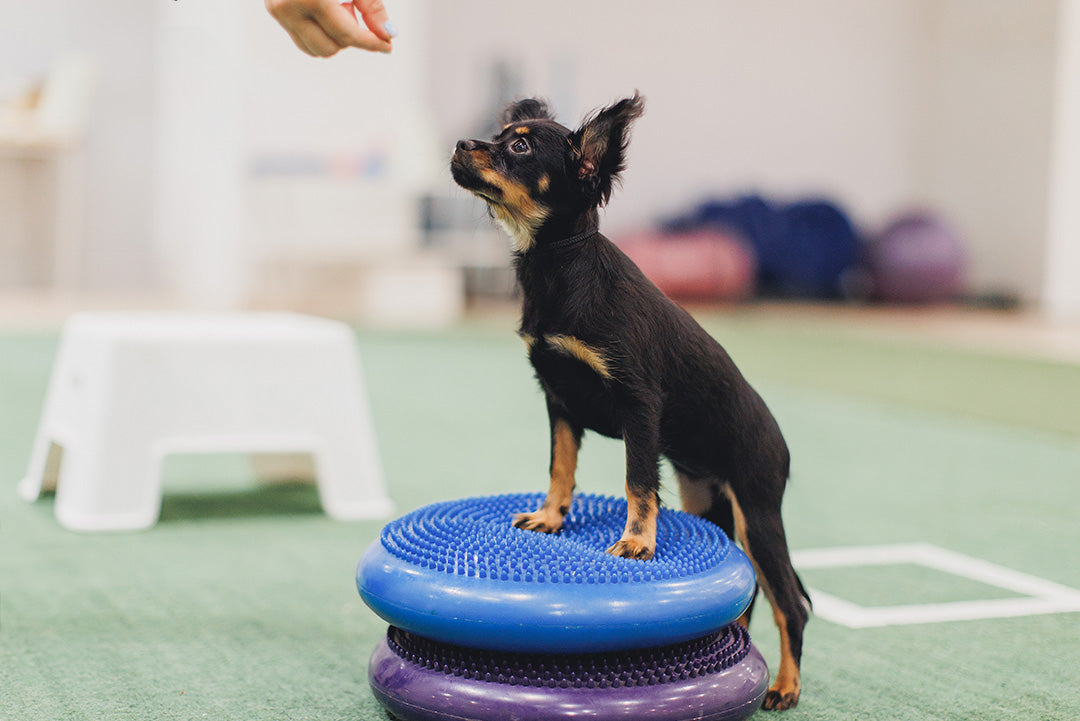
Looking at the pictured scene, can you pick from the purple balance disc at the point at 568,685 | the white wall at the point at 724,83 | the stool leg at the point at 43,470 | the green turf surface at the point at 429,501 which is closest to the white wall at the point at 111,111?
the white wall at the point at 724,83

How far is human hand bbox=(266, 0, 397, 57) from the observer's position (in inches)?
65.6

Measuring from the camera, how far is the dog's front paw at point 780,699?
1.62 metres

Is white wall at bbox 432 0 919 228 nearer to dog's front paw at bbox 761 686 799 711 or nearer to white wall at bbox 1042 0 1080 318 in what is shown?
white wall at bbox 1042 0 1080 318

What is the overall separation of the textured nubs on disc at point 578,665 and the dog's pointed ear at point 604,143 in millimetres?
576

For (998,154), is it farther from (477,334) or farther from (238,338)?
(238,338)

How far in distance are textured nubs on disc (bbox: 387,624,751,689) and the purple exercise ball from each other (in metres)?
8.63

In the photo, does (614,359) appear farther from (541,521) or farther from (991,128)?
(991,128)

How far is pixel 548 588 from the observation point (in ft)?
4.54

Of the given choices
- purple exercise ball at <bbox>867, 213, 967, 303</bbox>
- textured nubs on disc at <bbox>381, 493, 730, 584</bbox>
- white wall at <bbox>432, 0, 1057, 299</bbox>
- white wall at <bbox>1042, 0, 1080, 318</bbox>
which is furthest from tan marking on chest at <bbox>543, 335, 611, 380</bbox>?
purple exercise ball at <bbox>867, 213, 967, 303</bbox>

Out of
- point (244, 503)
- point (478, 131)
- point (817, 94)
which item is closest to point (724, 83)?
point (817, 94)

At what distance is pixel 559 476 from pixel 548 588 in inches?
10.7

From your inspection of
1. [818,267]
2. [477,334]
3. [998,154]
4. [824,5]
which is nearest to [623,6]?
[824,5]

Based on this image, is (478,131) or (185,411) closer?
(185,411)

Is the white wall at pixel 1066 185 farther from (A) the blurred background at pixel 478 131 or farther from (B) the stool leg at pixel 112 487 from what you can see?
(B) the stool leg at pixel 112 487
